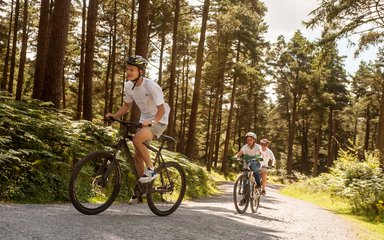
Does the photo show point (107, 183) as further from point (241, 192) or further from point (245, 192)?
point (245, 192)

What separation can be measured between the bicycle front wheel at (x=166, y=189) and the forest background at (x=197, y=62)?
2.69 meters

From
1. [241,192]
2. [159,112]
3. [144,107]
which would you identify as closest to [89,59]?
[241,192]

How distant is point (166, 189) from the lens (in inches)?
280

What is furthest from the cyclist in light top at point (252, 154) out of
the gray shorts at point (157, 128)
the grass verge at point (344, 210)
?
the gray shorts at point (157, 128)

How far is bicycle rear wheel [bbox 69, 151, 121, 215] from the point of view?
5793mm

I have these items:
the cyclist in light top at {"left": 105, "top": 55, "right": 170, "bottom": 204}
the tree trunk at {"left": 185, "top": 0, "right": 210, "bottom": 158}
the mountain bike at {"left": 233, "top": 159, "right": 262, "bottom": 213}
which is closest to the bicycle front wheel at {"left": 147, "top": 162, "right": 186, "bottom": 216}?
the cyclist in light top at {"left": 105, "top": 55, "right": 170, "bottom": 204}

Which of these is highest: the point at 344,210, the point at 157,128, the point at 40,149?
the point at 157,128

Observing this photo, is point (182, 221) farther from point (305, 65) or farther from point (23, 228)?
point (305, 65)

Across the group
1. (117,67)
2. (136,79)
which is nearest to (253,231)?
(136,79)

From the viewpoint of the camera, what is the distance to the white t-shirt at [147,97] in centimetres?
638

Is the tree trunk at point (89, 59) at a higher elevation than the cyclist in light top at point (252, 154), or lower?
higher

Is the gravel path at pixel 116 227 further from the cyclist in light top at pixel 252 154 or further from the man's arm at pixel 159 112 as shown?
the cyclist in light top at pixel 252 154

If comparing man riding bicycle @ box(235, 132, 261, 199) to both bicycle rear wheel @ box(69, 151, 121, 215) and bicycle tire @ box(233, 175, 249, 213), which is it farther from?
bicycle rear wheel @ box(69, 151, 121, 215)

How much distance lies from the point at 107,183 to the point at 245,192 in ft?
17.6
